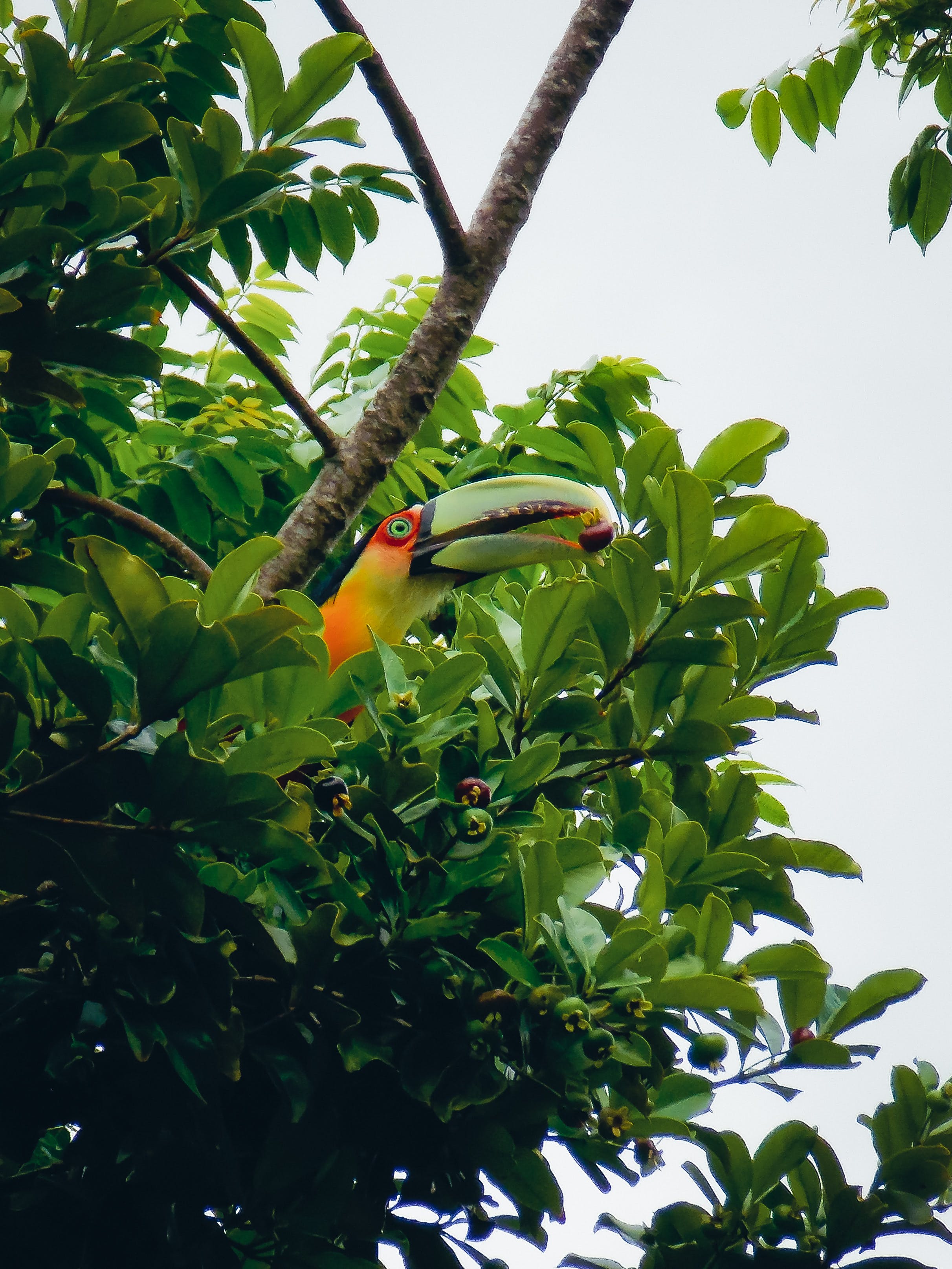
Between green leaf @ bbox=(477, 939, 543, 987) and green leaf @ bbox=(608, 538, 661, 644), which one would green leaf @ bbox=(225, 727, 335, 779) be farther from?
green leaf @ bbox=(608, 538, 661, 644)

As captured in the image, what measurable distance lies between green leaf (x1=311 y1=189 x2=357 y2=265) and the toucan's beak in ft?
2.11

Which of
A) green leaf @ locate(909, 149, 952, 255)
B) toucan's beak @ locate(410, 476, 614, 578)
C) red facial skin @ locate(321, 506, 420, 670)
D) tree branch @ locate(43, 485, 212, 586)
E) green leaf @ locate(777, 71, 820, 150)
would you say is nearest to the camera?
tree branch @ locate(43, 485, 212, 586)

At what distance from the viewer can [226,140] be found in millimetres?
1613

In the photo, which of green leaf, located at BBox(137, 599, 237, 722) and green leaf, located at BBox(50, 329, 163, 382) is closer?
green leaf, located at BBox(137, 599, 237, 722)

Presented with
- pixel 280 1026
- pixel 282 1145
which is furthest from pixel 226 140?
pixel 282 1145

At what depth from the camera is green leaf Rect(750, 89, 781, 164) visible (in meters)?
2.93

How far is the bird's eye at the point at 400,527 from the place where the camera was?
3.23 meters

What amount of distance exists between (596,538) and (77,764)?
126 cm

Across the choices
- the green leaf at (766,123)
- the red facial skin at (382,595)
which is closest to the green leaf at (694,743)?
the red facial skin at (382,595)

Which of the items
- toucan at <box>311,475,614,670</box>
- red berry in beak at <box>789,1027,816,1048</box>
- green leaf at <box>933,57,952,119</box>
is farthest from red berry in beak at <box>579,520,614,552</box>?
green leaf at <box>933,57,952,119</box>

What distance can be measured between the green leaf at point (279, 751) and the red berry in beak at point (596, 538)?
1.05 metres

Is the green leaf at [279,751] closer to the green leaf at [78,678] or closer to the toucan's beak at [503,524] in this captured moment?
the green leaf at [78,678]

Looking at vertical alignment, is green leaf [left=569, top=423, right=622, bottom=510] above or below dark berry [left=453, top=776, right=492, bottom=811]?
above

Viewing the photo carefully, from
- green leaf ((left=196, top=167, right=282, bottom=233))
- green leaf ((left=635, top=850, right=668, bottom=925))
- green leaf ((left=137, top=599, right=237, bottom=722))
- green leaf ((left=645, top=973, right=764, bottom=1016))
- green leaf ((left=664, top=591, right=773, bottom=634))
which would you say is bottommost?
green leaf ((left=645, top=973, right=764, bottom=1016))
